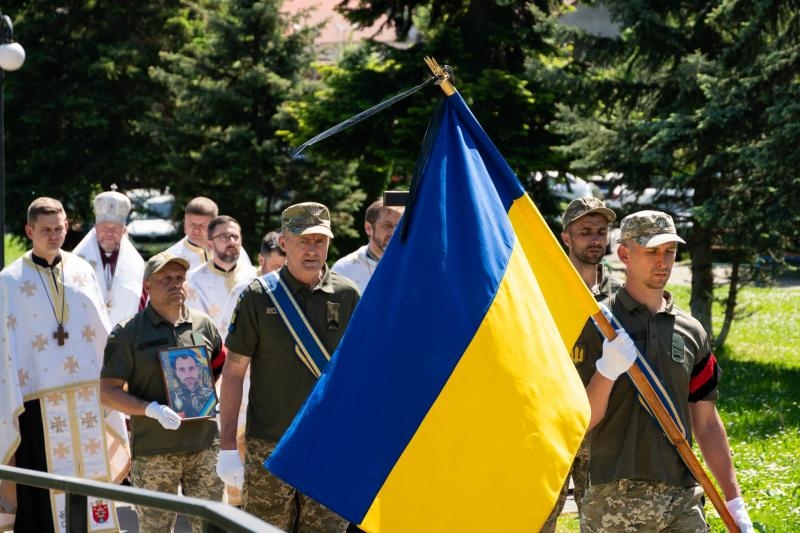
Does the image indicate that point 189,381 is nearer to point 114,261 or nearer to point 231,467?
point 231,467

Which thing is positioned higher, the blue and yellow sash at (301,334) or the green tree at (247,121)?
the green tree at (247,121)

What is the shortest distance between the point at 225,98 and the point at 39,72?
17.8ft

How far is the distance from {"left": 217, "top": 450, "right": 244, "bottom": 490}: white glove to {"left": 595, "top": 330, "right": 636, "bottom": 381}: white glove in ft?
6.76

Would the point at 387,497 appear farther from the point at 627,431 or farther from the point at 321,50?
the point at 321,50

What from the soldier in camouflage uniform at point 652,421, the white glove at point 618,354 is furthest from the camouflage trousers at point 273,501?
the white glove at point 618,354

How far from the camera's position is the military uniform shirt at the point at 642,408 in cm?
544

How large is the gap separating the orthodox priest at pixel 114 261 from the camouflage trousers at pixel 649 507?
5519 mm

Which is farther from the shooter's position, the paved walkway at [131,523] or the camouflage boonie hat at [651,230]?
the paved walkway at [131,523]

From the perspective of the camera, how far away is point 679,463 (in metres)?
5.46

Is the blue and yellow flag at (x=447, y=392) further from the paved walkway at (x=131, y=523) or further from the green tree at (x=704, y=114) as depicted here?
the green tree at (x=704, y=114)

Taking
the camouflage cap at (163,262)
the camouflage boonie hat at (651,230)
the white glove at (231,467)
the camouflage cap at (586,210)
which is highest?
the camouflage cap at (586,210)

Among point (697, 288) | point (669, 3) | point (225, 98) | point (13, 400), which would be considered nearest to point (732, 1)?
point (669, 3)

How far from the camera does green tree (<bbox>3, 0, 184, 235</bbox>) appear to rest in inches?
1064

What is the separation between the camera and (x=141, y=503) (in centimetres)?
352
